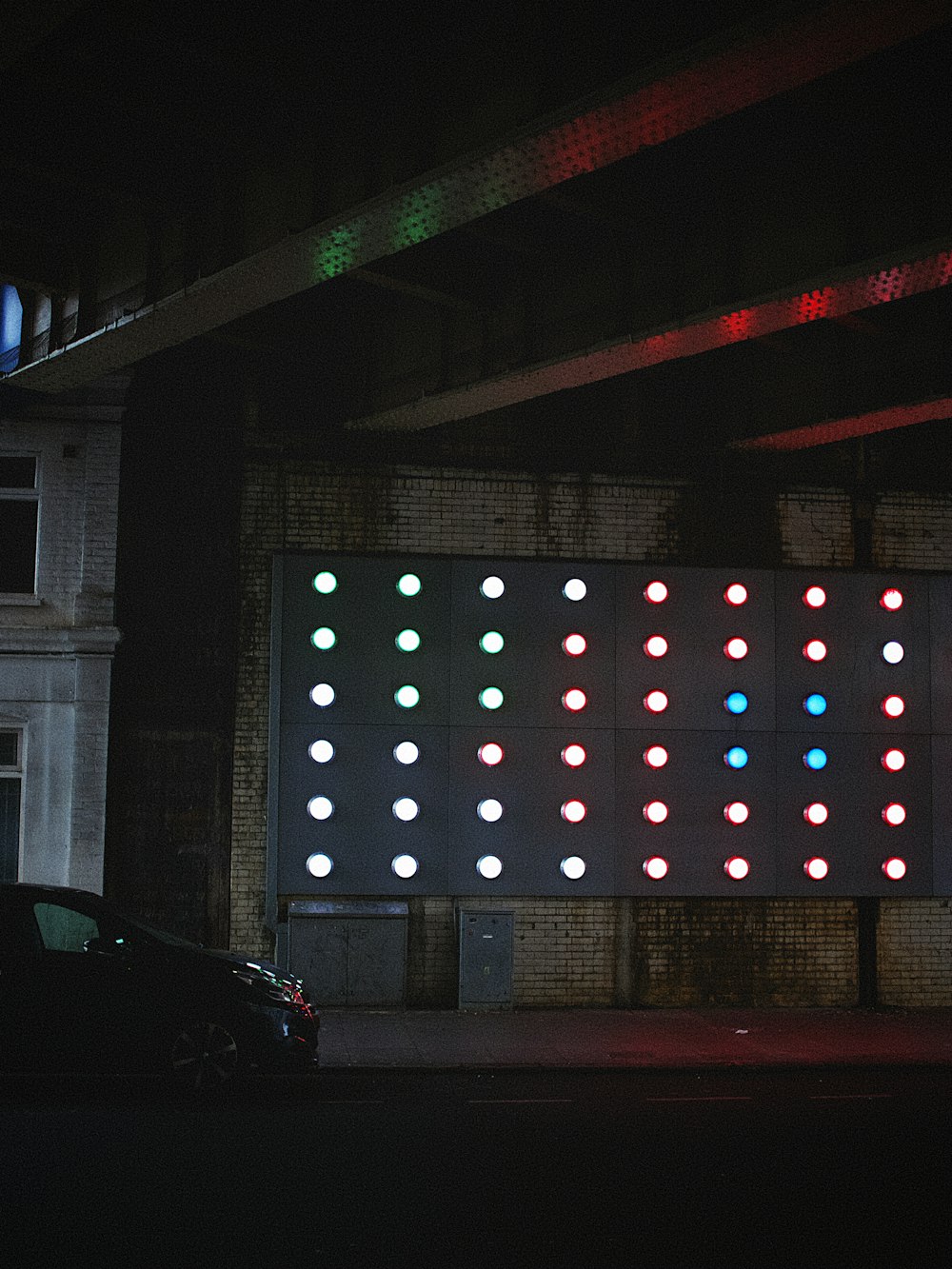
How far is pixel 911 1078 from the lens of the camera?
39.9 ft

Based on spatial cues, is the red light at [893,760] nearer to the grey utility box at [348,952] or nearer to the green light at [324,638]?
the grey utility box at [348,952]

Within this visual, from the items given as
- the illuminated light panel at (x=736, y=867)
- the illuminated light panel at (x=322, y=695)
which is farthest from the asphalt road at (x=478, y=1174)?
the illuminated light panel at (x=322, y=695)

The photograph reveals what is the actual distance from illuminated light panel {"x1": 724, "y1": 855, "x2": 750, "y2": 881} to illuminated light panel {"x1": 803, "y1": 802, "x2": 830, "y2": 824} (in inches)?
37.1

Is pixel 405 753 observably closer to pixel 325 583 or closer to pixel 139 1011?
pixel 325 583

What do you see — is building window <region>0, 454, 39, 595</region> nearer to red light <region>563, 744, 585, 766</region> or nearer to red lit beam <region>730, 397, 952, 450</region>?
red light <region>563, 744, 585, 766</region>

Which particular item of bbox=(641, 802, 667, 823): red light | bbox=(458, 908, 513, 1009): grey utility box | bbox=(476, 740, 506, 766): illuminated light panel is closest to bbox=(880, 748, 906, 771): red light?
bbox=(641, 802, 667, 823): red light

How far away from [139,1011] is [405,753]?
5.62 meters

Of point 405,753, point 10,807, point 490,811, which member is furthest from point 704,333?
point 10,807

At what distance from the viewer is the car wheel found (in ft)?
33.9

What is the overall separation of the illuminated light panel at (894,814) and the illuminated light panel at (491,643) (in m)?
4.99

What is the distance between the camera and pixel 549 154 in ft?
27.6

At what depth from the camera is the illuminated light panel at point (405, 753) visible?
15.5m

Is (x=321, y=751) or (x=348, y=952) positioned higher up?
(x=321, y=751)

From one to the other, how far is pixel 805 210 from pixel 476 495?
633 centimetres
